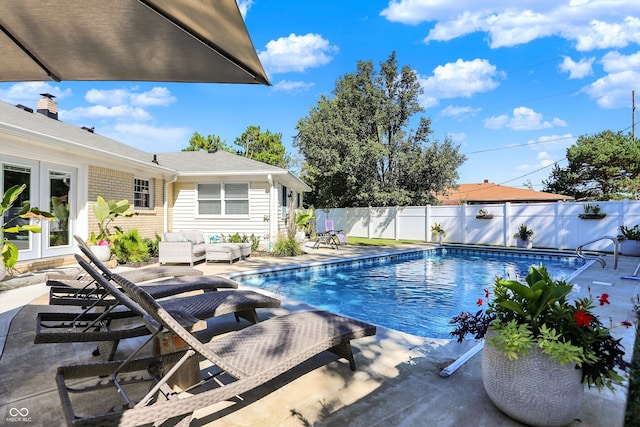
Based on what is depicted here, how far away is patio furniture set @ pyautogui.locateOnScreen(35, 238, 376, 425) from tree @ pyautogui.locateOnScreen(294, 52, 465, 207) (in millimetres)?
17925

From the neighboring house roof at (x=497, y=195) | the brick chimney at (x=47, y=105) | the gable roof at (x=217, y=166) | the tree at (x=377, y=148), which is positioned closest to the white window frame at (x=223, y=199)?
the gable roof at (x=217, y=166)

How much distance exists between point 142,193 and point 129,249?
10.6ft

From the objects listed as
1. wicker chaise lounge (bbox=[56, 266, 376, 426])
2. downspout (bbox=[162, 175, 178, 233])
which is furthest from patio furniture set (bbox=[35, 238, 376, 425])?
downspout (bbox=[162, 175, 178, 233])

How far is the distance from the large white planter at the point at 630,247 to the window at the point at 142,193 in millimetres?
17124

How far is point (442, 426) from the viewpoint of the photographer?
2.21 metres

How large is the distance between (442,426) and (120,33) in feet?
11.1

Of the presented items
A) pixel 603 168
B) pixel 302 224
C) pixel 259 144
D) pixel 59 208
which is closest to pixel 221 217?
pixel 302 224

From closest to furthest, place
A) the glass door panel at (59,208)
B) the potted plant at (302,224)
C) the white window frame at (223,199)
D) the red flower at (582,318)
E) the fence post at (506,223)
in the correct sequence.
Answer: the red flower at (582,318) → the glass door panel at (59,208) → the white window frame at (223,199) → the potted plant at (302,224) → the fence post at (506,223)

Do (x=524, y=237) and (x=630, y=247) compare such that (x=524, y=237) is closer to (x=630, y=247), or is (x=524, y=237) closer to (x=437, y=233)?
(x=630, y=247)

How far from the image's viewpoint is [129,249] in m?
9.52

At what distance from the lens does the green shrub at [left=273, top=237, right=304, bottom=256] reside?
11992 millimetres

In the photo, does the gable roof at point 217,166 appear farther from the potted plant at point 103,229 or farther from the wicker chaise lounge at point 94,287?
the wicker chaise lounge at point 94,287

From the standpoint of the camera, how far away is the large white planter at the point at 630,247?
37.4 feet

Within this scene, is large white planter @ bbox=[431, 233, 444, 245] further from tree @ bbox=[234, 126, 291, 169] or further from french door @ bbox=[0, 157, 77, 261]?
tree @ bbox=[234, 126, 291, 169]
